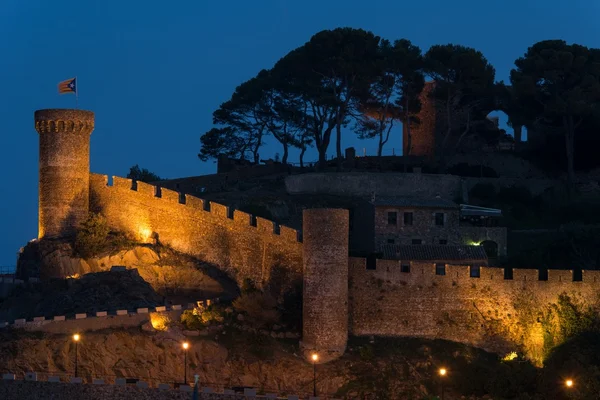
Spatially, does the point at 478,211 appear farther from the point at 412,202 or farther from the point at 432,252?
Result: the point at 432,252

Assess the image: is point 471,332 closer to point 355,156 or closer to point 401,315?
point 401,315

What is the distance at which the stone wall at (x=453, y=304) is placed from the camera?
131 ft

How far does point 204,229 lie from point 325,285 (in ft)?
25.6

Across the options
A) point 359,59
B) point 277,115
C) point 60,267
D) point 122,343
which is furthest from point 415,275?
point 277,115

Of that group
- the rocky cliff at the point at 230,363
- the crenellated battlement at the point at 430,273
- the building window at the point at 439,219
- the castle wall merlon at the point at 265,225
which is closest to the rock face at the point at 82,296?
the rocky cliff at the point at 230,363

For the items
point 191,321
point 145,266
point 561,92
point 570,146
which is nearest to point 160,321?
point 191,321

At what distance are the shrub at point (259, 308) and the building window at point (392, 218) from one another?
993 centimetres

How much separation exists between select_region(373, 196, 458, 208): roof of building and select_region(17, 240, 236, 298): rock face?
8.88 metres

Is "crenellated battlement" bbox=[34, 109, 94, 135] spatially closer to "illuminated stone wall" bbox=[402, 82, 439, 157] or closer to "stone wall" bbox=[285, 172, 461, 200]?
"stone wall" bbox=[285, 172, 461, 200]

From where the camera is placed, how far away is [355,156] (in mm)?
62531

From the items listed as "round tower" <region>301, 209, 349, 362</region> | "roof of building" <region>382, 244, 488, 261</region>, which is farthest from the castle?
"roof of building" <region>382, 244, 488, 261</region>

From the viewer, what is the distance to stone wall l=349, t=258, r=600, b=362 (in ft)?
131

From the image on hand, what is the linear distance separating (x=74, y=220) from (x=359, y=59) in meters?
17.6

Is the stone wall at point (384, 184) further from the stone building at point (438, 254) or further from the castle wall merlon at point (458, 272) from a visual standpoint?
the castle wall merlon at point (458, 272)
